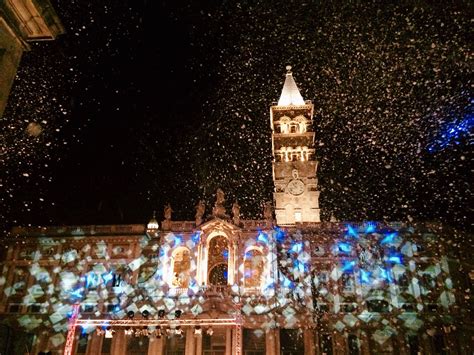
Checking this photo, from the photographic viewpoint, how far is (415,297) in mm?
30734

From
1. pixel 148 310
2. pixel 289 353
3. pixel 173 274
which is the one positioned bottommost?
pixel 289 353

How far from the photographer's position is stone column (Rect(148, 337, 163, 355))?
2948 centimetres

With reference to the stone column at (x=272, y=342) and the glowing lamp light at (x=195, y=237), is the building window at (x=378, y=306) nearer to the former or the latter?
the stone column at (x=272, y=342)

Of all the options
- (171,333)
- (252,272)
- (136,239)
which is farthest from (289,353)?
(136,239)

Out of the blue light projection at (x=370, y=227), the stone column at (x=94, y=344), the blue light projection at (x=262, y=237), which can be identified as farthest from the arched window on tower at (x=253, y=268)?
the stone column at (x=94, y=344)

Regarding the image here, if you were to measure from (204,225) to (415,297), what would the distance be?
1825cm

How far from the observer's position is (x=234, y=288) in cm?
3123

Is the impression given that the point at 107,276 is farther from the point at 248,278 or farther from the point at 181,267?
the point at 248,278

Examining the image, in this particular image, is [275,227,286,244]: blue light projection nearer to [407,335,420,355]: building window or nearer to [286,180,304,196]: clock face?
[286,180,304,196]: clock face

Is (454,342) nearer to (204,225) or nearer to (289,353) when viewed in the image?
(289,353)

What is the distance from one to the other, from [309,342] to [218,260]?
32.3 feet

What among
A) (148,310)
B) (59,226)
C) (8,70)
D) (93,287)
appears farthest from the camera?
(59,226)

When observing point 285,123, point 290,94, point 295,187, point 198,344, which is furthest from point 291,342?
point 290,94

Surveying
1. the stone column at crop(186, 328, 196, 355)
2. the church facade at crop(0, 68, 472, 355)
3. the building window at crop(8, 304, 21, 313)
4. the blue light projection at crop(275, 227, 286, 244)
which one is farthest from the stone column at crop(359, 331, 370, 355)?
the building window at crop(8, 304, 21, 313)
